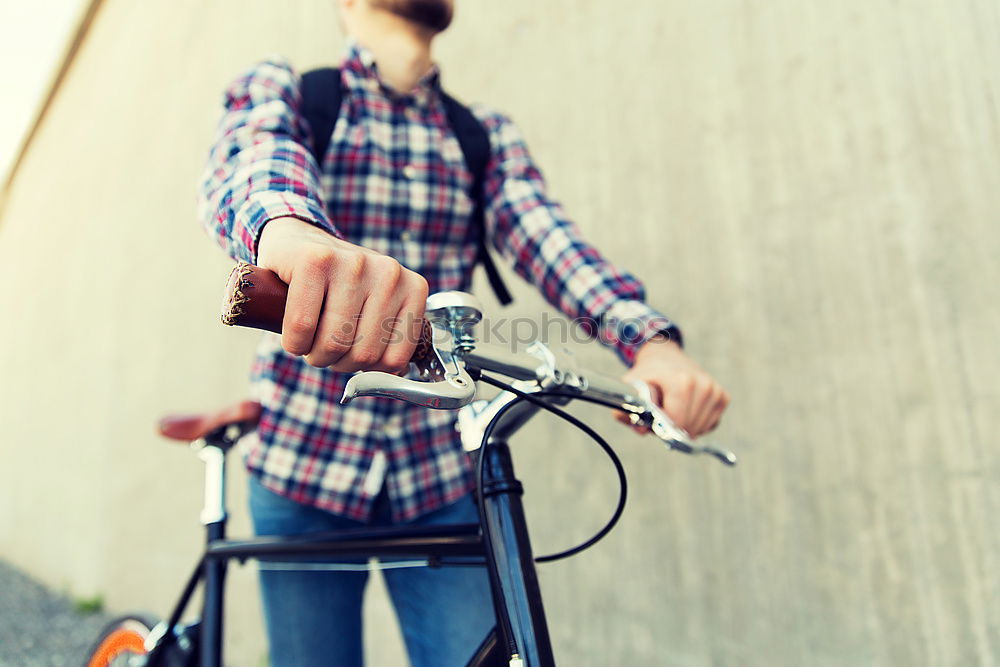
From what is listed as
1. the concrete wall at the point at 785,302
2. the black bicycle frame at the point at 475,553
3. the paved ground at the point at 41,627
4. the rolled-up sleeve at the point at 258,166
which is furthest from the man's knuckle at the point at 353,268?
the paved ground at the point at 41,627

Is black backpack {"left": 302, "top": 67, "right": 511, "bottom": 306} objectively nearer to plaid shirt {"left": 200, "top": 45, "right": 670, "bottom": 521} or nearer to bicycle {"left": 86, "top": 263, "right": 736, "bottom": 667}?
plaid shirt {"left": 200, "top": 45, "right": 670, "bottom": 521}

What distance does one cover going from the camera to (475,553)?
2.64 ft

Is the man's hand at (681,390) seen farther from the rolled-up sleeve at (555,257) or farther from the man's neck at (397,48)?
the man's neck at (397,48)

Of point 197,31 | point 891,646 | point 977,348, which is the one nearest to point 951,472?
point 977,348

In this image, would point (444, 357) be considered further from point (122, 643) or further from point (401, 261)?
point (122, 643)

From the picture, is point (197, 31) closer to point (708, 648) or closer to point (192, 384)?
point (192, 384)

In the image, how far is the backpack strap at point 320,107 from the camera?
3.12 ft

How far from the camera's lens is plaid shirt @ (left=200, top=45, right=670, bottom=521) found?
0.95m

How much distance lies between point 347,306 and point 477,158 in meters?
0.68

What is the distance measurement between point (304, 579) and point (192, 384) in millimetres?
2369

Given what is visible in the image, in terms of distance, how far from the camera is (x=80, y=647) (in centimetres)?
294

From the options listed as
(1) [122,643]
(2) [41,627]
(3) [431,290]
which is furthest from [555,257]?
(2) [41,627]

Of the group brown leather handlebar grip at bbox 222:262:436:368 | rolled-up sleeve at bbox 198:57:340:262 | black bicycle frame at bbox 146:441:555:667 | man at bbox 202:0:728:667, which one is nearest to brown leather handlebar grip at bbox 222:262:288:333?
brown leather handlebar grip at bbox 222:262:436:368

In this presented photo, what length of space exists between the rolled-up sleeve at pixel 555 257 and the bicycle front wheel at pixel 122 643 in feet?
3.55
